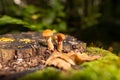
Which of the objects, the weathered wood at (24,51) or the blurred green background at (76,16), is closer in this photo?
the weathered wood at (24,51)

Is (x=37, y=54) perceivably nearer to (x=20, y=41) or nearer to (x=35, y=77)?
(x=20, y=41)

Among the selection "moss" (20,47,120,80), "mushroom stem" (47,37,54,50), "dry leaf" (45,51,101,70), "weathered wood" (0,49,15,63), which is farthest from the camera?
"mushroom stem" (47,37,54,50)

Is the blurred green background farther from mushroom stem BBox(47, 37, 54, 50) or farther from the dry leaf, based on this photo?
the dry leaf

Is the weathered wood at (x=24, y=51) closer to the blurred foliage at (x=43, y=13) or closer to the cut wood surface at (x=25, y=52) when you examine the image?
the cut wood surface at (x=25, y=52)

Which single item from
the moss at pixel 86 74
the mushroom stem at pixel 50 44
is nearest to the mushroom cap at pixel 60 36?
the mushroom stem at pixel 50 44

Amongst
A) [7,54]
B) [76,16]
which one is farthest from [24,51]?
[76,16]

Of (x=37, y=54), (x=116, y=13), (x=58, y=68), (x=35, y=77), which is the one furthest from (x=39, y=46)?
(x=116, y=13)

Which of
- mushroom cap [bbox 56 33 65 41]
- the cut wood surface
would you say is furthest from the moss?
mushroom cap [bbox 56 33 65 41]

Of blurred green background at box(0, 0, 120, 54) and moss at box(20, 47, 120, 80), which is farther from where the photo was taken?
blurred green background at box(0, 0, 120, 54)

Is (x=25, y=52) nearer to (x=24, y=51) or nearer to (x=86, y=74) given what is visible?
(x=24, y=51)
